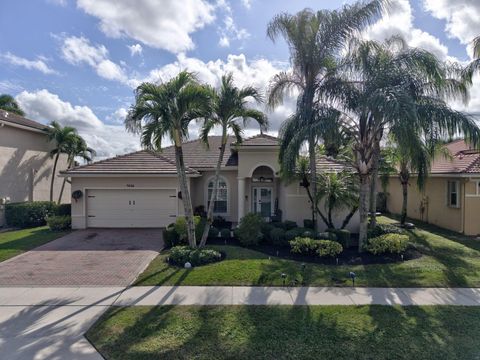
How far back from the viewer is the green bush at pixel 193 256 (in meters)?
9.94

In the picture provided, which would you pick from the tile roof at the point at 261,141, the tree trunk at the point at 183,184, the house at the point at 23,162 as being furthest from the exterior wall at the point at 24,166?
the tile roof at the point at 261,141

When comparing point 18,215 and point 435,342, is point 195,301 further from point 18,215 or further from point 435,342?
point 18,215

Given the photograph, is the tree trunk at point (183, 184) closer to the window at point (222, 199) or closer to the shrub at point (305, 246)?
the shrub at point (305, 246)

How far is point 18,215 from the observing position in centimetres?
1744

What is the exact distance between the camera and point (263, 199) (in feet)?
58.4

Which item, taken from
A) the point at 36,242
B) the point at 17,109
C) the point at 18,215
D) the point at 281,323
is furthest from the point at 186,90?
the point at 17,109

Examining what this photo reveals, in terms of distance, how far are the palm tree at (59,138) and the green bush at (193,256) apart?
15834 millimetres

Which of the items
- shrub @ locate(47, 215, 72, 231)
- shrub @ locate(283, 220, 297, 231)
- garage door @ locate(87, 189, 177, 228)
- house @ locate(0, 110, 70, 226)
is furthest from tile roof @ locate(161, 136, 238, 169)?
house @ locate(0, 110, 70, 226)

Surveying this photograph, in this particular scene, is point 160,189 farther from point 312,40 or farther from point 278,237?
point 312,40

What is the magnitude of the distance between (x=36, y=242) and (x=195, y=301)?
10.2 m

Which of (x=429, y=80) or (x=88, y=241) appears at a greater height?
(x=429, y=80)

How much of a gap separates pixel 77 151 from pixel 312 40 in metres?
19.7

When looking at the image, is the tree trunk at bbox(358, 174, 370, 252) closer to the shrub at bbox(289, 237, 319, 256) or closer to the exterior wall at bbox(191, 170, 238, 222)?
the shrub at bbox(289, 237, 319, 256)

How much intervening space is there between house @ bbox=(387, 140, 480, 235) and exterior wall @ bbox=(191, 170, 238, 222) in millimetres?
9643
